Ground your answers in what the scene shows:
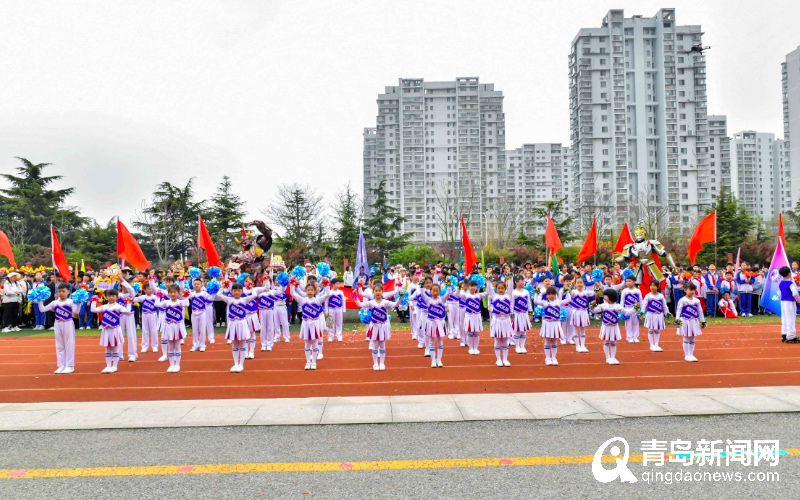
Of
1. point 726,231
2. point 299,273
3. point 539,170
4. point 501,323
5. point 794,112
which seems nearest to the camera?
point 501,323

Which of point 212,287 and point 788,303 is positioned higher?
point 212,287

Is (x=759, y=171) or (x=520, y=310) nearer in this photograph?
(x=520, y=310)

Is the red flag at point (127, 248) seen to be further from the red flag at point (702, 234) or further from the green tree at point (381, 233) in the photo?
the green tree at point (381, 233)

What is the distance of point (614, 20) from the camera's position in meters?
68.1

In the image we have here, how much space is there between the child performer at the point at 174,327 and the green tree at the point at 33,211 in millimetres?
37457

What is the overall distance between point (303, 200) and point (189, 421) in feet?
122

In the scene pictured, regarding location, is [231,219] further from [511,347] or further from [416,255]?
[511,347]

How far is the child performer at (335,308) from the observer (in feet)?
43.9

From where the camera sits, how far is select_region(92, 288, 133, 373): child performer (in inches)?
416

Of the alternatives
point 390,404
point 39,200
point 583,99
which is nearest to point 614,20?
point 583,99

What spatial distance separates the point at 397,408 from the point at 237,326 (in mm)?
4491

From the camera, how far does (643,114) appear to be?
69188 millimetres

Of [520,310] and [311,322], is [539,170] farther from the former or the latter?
[311,322]

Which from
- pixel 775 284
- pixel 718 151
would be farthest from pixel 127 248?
pixel 718 151
